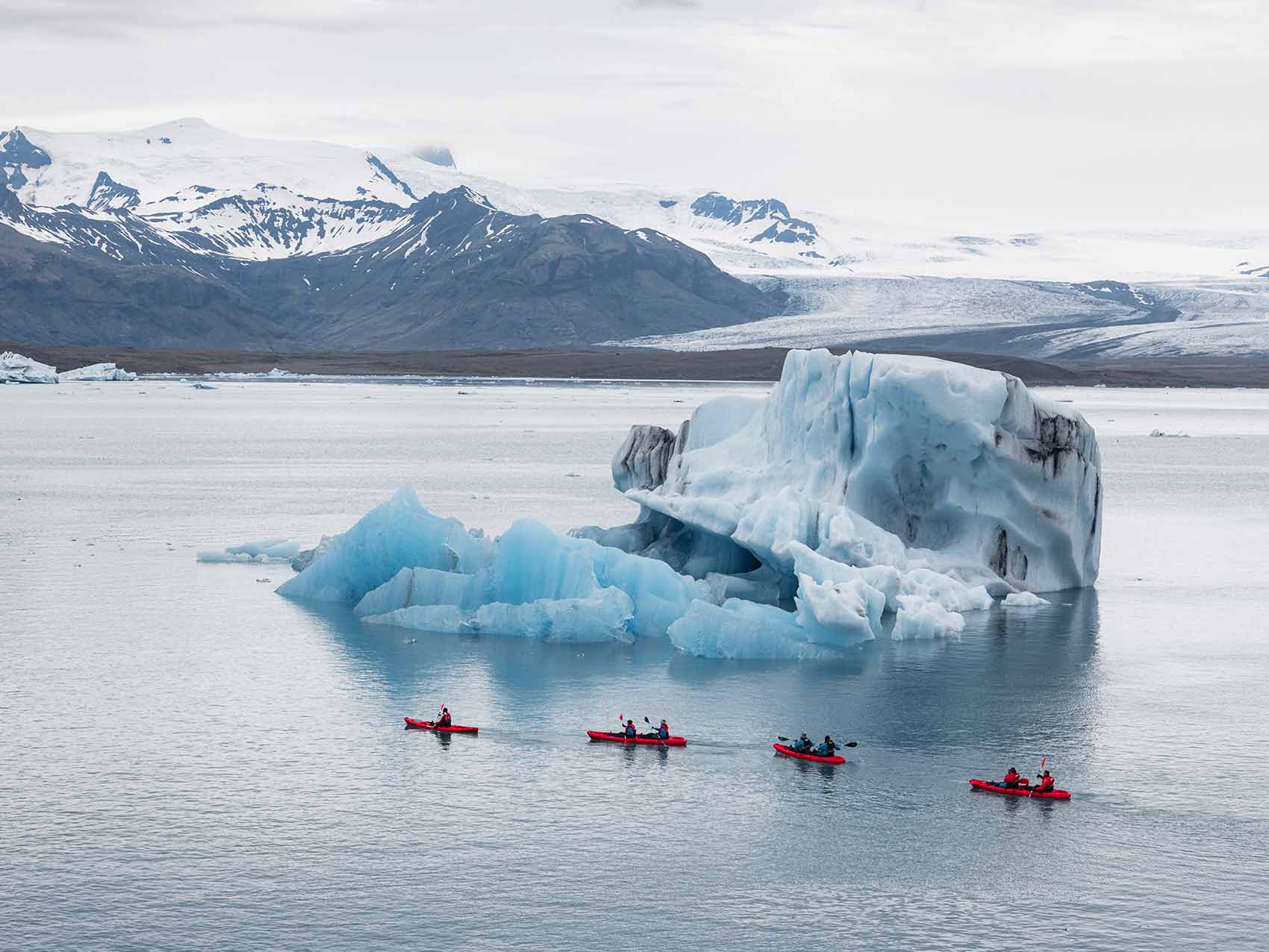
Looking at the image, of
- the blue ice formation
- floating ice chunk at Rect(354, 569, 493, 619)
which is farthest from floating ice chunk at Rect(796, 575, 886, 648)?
floating ice chunk at Rect(354, 569, 493, 619)

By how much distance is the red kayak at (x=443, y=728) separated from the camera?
23297mm

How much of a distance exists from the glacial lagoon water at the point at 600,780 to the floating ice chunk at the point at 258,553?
897 millimetres

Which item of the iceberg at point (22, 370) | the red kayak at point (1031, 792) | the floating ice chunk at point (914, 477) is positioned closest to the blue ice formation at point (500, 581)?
the floating ice chunk at point (914, 477)

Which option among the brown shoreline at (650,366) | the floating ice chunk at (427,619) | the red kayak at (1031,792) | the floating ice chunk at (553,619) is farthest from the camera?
the brown shoreline at (650,366)

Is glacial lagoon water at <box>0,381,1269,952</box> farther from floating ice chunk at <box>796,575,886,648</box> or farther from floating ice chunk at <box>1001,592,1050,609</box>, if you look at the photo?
floating ice chunk at <box>796,575,886,648</box>

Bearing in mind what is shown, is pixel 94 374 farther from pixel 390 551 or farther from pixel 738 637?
pixel 738 637

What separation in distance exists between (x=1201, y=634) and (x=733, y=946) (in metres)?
18.3

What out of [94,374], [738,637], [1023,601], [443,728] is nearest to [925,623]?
Answer: [738,637]

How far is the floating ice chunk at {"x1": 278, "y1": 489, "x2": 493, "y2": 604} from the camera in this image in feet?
104

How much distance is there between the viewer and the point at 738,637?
2838cm

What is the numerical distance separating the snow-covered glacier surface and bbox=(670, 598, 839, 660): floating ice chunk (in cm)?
4

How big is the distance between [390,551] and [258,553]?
7811mm

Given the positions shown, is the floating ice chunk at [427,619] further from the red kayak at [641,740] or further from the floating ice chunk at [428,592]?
the red kayak at [641,740]

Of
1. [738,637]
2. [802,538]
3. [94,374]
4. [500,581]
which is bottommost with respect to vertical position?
[738,637]
